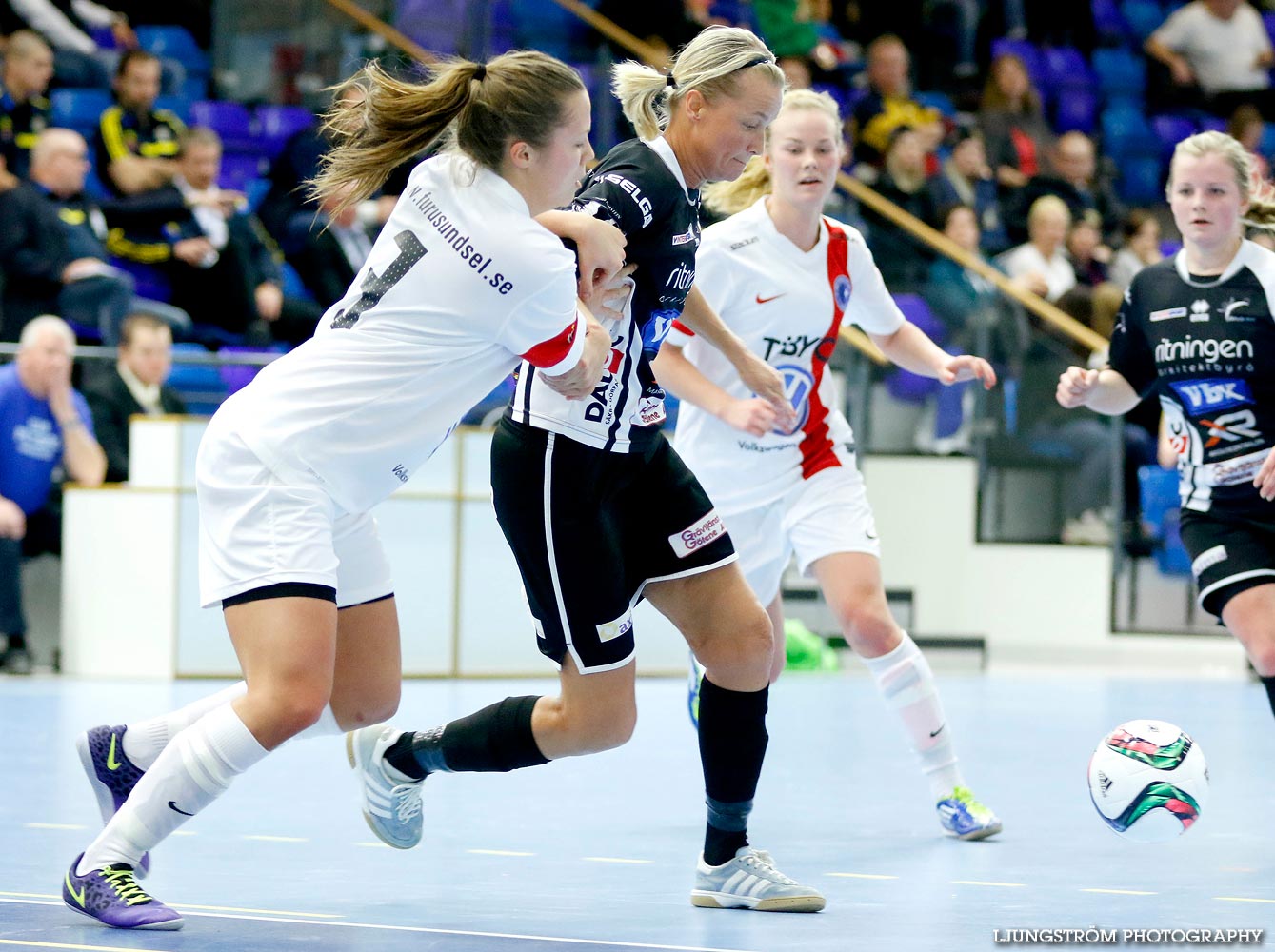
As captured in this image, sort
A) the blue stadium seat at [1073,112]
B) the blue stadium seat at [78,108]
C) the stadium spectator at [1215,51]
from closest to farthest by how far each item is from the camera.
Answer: the blue stadium seat at [78,108] < the blue stadium seat at [1073,112] < the stadium spectator at [1215,51]

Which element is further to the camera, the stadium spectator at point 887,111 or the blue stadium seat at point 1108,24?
the blue stadium seat at point 1108,24

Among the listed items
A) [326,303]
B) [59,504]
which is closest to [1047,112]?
[326,303]

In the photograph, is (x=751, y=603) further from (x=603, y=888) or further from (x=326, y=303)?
(x=326, y=303)

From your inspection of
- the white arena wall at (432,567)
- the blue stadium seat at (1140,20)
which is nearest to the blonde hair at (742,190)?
the white arena wall at (432,567)

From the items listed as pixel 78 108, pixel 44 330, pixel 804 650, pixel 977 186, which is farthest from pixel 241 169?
pixel 977 186

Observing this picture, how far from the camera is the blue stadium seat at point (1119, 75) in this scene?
15359mm

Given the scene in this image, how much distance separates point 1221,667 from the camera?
1059 centimetres

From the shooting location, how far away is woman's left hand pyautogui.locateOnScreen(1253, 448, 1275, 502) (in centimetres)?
443

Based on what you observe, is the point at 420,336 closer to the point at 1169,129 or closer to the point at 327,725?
the point at 327,725

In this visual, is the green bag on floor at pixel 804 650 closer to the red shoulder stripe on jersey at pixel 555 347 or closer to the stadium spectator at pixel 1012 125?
the stadium spectator at pixel 1012 125

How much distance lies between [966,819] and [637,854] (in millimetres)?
901

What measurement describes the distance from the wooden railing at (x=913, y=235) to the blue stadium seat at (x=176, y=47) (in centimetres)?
151

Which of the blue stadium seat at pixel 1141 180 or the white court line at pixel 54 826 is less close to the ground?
the blue stadium seat at pixel 1141 180

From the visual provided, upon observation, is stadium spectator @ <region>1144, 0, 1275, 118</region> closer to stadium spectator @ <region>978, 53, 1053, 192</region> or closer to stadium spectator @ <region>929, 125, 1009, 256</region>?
stadium spectator @ <region>978, 53, 1053, 192</region>
